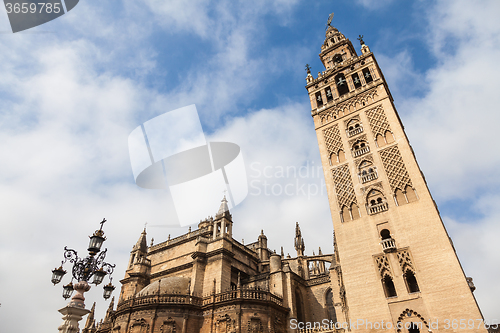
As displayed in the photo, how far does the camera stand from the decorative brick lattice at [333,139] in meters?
25.9

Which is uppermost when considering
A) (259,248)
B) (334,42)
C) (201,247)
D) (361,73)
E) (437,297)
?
(334,42)

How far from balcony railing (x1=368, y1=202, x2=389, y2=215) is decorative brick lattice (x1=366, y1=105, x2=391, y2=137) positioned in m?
6.10

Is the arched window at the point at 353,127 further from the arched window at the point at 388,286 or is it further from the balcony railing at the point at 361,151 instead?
the arched window at the point at 388,286

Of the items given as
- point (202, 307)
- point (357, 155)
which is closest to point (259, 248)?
point (202, 307)

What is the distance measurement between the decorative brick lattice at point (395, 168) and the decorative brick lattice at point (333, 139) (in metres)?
3.68

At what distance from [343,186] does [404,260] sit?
6.84 meters

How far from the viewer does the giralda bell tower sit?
55.5ft

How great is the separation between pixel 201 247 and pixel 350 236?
51.3ft

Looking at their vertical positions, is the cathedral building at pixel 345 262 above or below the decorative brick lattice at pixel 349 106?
below

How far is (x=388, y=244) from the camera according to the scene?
1930cm

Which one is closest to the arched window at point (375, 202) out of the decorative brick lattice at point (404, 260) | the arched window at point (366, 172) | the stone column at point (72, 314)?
the arched window at point (366, 172)

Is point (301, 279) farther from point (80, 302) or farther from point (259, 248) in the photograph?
point (80, 302)

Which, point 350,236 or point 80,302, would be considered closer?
point 80,302

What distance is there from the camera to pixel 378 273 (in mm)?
18969
